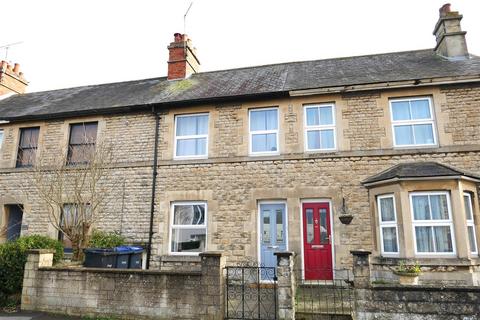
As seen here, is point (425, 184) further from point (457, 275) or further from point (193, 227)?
point (193, 227)

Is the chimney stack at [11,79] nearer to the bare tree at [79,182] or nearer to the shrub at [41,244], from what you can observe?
the bare tree at [79,182]

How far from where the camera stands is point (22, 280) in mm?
8125

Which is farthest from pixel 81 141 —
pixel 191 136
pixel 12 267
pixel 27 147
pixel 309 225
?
pixel 309 225

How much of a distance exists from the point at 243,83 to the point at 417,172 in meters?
6.52

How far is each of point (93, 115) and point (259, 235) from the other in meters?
7.57

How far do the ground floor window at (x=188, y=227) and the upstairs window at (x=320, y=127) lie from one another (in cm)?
394

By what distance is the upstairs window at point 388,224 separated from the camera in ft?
28.7

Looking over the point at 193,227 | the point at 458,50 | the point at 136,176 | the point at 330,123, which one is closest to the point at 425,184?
the point at 330,123

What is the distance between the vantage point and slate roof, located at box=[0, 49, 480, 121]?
34.3 ft

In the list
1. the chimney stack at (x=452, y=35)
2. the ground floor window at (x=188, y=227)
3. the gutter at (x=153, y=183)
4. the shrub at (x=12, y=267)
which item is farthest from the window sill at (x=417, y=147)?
the shrub at (x=12, y=267)

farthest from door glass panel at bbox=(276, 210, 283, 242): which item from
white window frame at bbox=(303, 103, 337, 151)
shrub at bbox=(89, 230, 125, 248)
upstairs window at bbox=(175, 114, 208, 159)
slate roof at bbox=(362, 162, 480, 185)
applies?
Answer: shrub at bbox=(89, 230, 125, 248)

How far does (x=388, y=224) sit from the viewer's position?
29.1 feet

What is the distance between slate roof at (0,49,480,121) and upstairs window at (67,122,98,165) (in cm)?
56

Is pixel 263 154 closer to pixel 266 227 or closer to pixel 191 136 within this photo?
pixel 266 227
